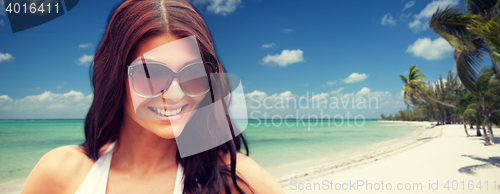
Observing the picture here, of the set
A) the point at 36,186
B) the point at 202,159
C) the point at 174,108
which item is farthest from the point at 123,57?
the point at 36,186

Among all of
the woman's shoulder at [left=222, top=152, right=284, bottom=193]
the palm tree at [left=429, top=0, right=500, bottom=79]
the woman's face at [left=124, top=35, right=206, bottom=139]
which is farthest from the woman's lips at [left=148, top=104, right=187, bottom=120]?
the palm tree at [left=429, top=0, right=500, bottom=79]

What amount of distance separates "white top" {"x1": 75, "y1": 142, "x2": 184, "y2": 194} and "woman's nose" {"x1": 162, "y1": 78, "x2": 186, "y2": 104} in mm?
397

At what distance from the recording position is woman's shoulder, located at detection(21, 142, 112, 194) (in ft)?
2.94

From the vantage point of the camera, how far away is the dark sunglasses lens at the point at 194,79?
0.81m

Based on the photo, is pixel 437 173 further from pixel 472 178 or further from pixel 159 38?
pixel 159 38

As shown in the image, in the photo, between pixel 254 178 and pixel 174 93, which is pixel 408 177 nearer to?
pixel 254 178

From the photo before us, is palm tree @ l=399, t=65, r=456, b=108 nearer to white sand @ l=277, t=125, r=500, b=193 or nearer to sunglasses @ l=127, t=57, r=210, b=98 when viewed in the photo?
white sand @ l=277, t=125, r=500, b=193

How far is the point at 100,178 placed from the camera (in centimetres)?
96

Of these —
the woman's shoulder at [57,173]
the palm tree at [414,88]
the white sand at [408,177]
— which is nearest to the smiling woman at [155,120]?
the woman's shoulder at [57,173]

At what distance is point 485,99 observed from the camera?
7000 mm

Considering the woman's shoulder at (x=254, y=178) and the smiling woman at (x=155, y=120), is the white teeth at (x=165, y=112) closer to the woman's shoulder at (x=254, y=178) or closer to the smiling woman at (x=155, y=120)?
the smiling woman at (x=155, y=120)

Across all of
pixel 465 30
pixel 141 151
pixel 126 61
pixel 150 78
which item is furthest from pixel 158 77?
pixel 465 30

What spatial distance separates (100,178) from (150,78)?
21.4 inches

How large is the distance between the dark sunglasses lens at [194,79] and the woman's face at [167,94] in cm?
2
